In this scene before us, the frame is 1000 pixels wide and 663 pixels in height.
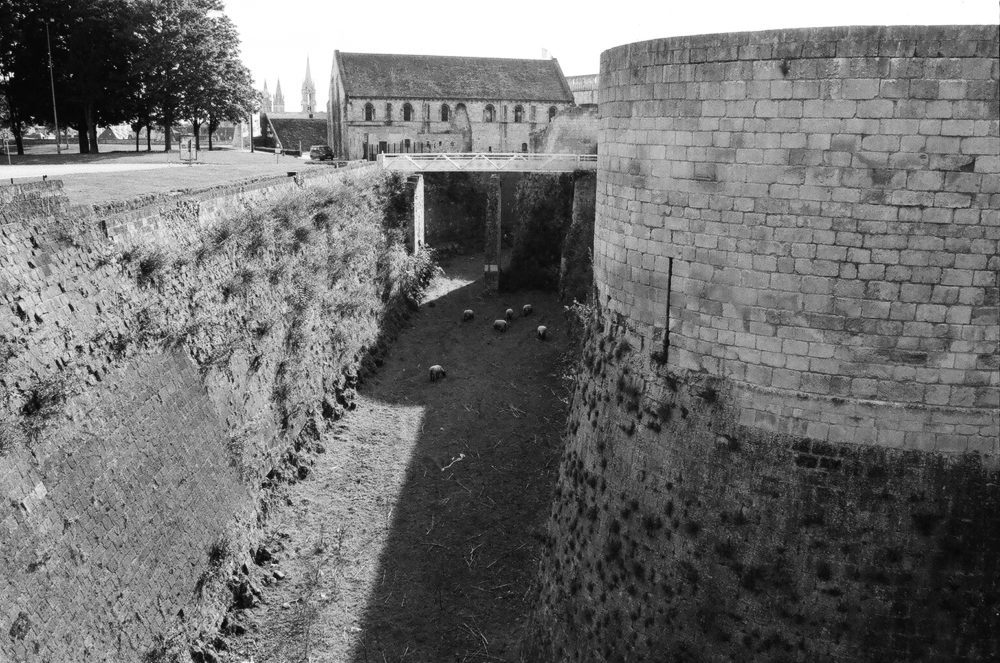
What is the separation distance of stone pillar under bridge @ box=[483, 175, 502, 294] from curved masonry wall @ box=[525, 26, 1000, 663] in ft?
71.8

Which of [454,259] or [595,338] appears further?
[454,259]

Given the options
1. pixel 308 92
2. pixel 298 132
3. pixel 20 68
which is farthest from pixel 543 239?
pixel 308 92

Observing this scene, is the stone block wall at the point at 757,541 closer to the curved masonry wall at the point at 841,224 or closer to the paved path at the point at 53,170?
the curved masonry wall at the point at 841,224

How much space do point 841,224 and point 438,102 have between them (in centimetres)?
4139

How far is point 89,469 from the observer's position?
943 centimetres

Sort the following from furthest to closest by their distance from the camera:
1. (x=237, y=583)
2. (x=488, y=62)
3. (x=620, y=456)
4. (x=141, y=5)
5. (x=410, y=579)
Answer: (x=488, y=62), (x=141, y=5), (x=410, y=579), (x=237, y=583), (x=620, y=456)

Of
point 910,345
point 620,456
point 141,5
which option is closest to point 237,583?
point 620,456

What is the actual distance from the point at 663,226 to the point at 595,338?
1.90 metres

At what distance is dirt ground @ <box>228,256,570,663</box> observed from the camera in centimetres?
1160

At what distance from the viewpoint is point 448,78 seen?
152 ft

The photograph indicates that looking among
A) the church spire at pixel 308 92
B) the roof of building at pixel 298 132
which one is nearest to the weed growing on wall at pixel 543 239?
the roof of building at pixel 298 132

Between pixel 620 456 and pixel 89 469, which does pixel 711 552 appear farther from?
pixel 89 469

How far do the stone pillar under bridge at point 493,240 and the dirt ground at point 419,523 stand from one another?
26.7 feet

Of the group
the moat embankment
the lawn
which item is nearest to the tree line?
the lawn
